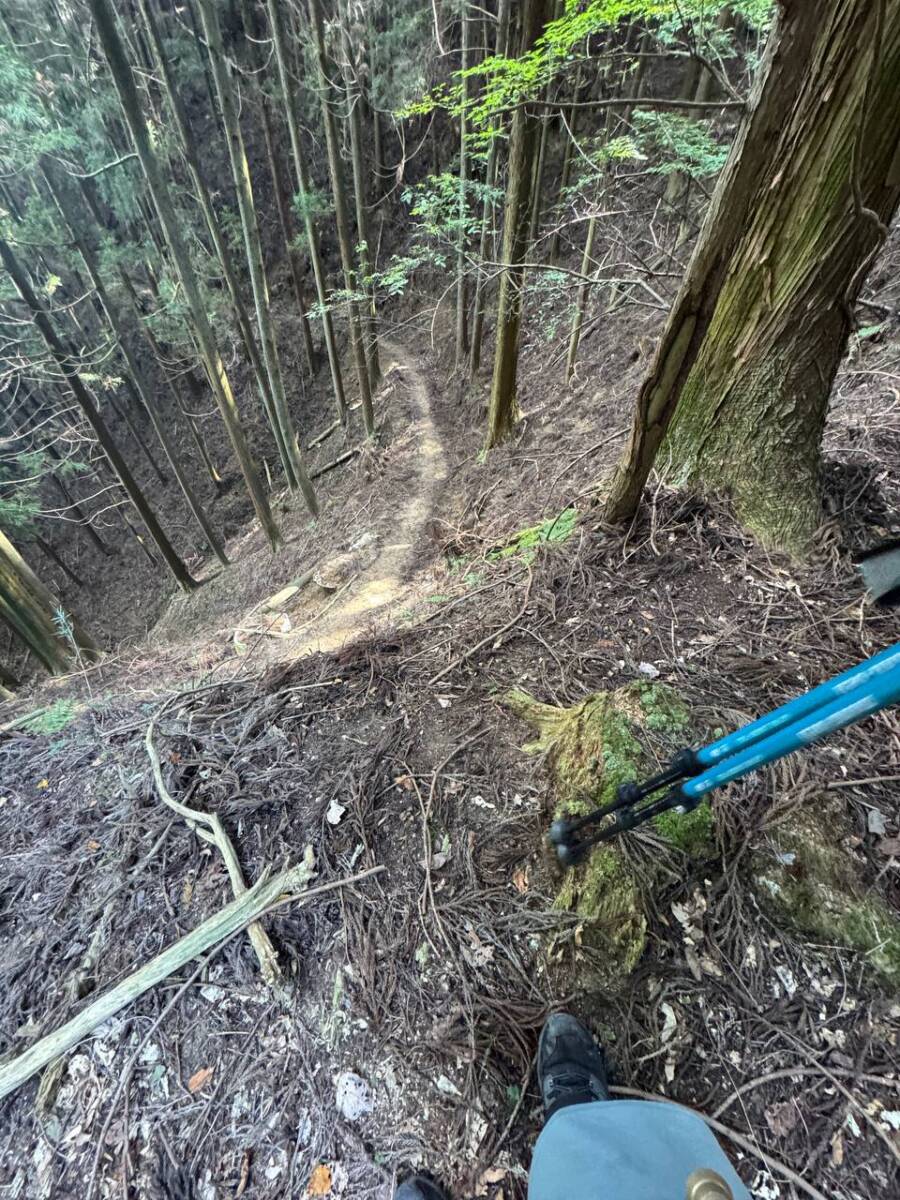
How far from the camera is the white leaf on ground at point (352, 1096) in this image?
4.82 feet

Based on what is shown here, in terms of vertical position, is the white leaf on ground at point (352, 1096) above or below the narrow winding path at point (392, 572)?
above

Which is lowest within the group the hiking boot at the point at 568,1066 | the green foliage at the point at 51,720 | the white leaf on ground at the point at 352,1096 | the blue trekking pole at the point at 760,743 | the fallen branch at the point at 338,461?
the fallen branch at the point at 338,461

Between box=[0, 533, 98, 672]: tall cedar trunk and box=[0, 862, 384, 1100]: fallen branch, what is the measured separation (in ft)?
22.1

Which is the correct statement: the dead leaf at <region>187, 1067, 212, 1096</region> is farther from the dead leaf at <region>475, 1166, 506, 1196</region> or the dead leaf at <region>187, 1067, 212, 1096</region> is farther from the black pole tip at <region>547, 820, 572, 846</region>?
the black pole tip at <region>547, 820, 572, 846</region>

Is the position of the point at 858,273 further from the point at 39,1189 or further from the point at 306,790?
the point at 39,1189

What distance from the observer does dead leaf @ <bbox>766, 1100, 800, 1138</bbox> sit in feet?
4.42

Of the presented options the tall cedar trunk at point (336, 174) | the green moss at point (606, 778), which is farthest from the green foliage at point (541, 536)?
the tall cedar trunk at point (336, 174)

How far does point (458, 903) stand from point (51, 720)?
2.97 m

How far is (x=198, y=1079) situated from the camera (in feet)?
5.18

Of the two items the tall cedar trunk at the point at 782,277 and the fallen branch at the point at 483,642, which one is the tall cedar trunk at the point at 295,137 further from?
the fallen branch at the point at 483,642

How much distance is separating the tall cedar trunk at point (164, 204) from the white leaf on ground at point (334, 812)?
8.23 meters

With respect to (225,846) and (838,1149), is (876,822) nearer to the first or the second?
(838,1149)

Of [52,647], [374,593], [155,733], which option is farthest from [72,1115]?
[52,647]

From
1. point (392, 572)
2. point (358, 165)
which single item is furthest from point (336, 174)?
point (392, 572)
